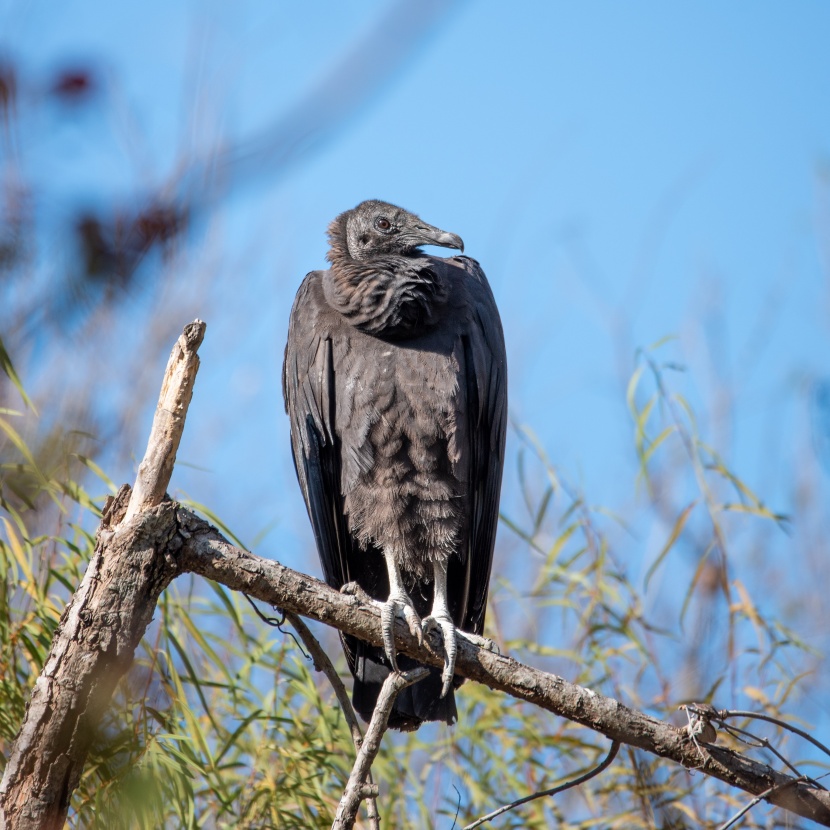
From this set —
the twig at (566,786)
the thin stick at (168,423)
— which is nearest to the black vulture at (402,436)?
the twig at (566,786)

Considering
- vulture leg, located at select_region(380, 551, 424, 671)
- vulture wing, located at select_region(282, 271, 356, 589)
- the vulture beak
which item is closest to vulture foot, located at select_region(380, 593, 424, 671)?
vulture leg, located at select_region(380, 551, 424, 671)

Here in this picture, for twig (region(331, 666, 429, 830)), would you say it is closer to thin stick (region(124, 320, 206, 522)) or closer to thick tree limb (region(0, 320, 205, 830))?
thick tree limb (region(0, 320, 205, 830))

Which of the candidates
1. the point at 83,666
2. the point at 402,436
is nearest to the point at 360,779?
the point at 83,666

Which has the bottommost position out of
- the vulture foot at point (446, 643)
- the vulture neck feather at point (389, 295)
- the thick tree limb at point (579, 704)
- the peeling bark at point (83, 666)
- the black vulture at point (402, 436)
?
the peeling bark at point (83, 666)

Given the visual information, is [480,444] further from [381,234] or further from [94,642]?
[94,642]

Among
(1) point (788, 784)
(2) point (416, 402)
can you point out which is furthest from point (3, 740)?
(1) point (788, 784)

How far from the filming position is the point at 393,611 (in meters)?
3.19

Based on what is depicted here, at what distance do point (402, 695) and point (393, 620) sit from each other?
62 cm

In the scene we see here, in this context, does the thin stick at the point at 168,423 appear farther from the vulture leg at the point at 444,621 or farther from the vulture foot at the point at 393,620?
the vulture leg at the point at 444,621

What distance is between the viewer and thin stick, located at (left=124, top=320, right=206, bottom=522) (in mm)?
2518

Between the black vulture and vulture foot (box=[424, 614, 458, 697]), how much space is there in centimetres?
14

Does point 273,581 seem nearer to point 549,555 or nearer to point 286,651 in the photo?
point 286,651

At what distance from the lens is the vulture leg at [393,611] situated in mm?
3043

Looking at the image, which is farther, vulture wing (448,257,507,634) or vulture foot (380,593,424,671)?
vulture wing (448,257,507,634)
